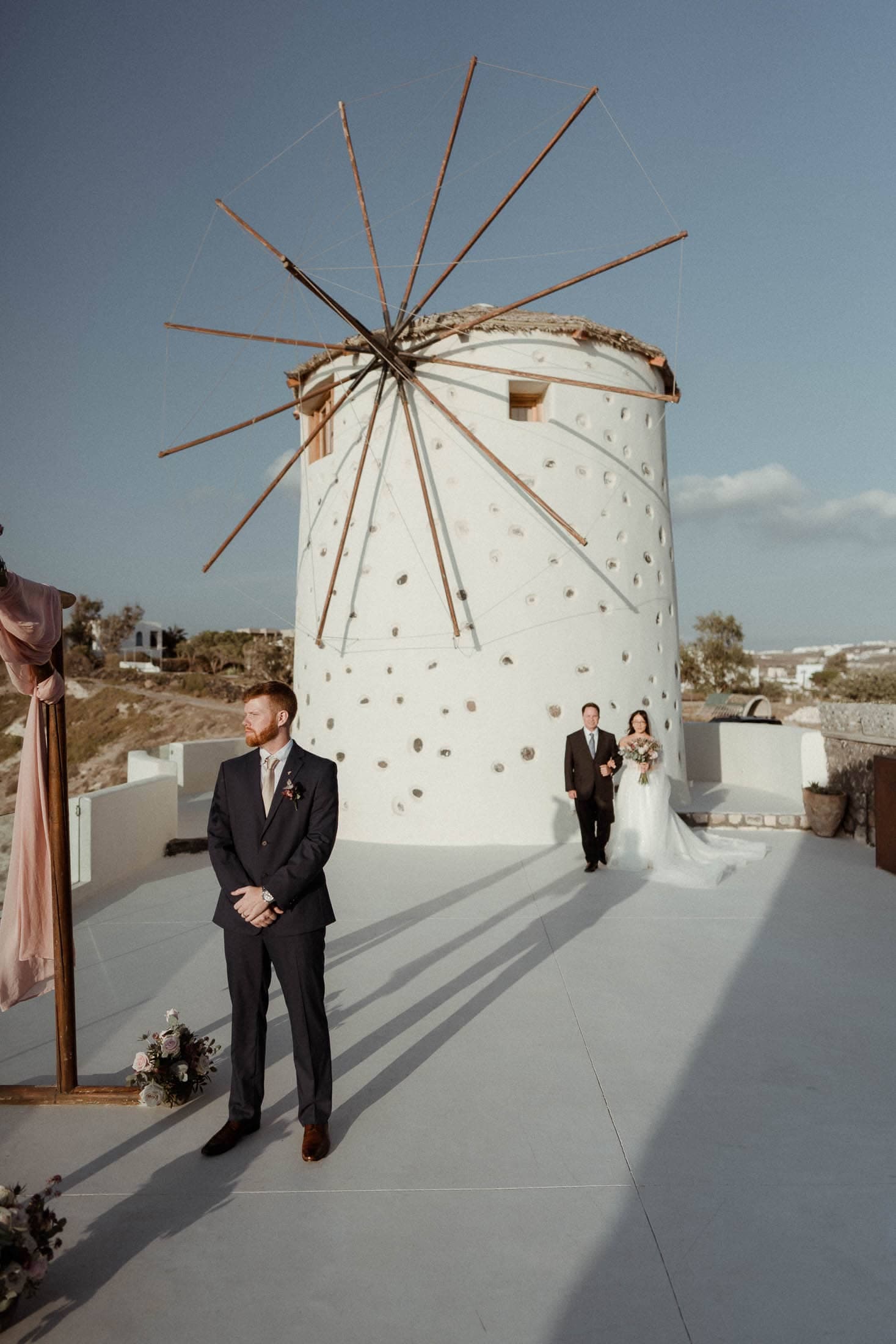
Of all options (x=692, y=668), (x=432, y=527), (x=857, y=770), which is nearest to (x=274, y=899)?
(x=432, y=527)

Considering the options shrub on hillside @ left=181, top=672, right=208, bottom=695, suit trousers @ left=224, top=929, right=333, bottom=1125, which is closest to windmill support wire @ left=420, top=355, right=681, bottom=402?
suit trousers @ left=224, top=929, right=333, bottom=1125

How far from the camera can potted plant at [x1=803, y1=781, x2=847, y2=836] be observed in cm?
854

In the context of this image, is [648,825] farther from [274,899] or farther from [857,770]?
[274,899]

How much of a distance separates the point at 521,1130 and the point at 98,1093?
5.57ft

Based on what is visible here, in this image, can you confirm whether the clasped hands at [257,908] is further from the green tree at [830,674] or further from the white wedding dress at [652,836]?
the green tree at [830,674]

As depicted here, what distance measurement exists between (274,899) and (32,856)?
4.16 feet

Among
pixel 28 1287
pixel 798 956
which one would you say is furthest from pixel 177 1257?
pixel 798 956

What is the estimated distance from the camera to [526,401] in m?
9.41

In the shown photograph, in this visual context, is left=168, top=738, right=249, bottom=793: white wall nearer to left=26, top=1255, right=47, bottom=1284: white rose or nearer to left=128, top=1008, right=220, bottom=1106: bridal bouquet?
left=128, top=1008, right=220, bottom=1106: bridal bouquet

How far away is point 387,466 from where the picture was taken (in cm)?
901

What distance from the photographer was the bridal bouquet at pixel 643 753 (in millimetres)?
7184

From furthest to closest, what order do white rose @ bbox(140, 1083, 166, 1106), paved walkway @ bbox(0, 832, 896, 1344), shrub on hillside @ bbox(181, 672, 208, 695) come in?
shrub on hillside @ bbox(181, 672, 208, 695)
white rose @ bbox(140, 1083, 166, 1106)
paved walkway @ bbox(0, 832, 896, 1344)

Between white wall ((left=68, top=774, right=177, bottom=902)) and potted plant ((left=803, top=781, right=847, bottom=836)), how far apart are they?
269 inches

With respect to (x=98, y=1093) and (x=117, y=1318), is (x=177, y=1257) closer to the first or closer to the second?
(x=117, y=1318)
